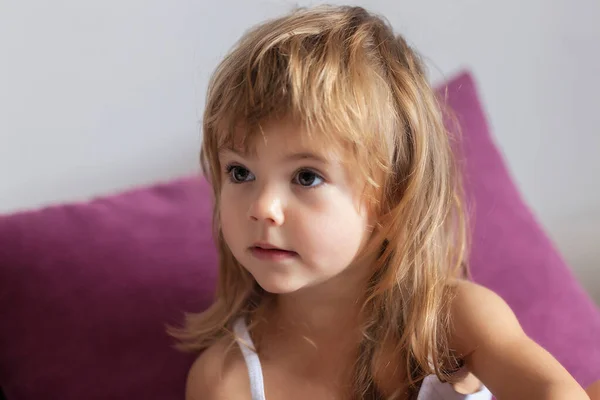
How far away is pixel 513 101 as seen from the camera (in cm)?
156

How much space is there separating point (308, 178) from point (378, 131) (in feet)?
0.29

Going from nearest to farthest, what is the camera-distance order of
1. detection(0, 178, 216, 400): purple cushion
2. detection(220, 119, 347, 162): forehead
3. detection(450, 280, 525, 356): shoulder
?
detection(220, 119, 347, 162): forehead, detection(450, 280, 525, 356): shoulder, detection(0, 178, 216, 400): purple cushion

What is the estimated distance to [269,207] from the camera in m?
0.83

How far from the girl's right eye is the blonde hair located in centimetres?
3

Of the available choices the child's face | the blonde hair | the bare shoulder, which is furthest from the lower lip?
the bare shoulder

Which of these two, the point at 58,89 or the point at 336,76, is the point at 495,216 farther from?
the point at 58,89

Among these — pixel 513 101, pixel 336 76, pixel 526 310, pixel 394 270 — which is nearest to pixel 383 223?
pixel 394 270

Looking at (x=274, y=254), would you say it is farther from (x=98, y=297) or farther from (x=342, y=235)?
(x=98, y=297)

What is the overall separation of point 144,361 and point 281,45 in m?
0.48

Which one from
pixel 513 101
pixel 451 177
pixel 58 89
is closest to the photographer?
pixel 451 177

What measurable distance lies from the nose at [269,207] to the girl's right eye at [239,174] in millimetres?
40

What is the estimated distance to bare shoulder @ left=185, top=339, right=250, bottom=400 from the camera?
39.5 inches

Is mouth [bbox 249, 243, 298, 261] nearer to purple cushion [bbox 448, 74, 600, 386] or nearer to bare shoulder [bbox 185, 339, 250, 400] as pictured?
bare shoulder [bbox 185, 339, 250, 400]

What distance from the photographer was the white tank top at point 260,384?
96cm
